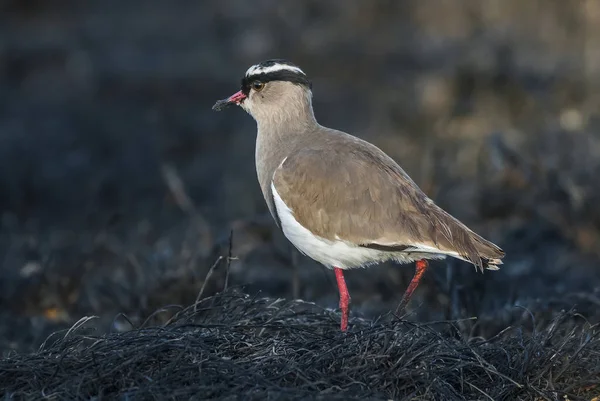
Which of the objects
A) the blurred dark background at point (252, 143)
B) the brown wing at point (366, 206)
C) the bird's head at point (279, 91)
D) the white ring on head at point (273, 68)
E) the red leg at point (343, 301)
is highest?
the white ring on head at point (273, 68)

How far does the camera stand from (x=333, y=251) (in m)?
5.81

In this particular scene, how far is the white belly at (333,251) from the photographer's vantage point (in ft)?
19.0

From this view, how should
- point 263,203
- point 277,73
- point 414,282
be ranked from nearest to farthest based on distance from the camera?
1. point 414,282
2. point 277,73
3. point 263,203

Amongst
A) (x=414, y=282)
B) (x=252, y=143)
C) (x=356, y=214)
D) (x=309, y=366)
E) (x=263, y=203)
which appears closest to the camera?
(x=309, y=366)

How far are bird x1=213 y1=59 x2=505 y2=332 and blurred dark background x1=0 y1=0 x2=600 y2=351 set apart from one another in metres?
0.41

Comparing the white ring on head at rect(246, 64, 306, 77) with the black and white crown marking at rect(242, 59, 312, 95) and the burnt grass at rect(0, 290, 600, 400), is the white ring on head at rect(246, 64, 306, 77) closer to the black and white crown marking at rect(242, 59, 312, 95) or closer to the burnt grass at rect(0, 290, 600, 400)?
the black and white crown marking at rect(242, 59, 312, 95)

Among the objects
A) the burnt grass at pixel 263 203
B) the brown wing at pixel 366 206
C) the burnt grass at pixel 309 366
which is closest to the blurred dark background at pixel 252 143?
the burnt grass at pixel 263 203

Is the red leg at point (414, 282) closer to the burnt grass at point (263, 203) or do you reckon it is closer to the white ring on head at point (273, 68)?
the burnt grass at point (263, 203)

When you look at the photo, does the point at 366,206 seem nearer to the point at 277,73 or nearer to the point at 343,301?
the point at 343,301

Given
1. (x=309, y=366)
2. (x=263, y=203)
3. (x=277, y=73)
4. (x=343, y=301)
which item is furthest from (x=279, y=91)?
(x=263, y=203)

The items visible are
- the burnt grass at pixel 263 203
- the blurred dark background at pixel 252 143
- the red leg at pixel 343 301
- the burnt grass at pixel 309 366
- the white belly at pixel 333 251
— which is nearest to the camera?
the burnt grass at pixel 309 366

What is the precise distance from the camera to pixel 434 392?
470cm

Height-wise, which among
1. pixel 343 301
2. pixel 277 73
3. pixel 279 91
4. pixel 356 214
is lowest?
pixel 343 301

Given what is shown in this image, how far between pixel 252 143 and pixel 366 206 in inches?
304
